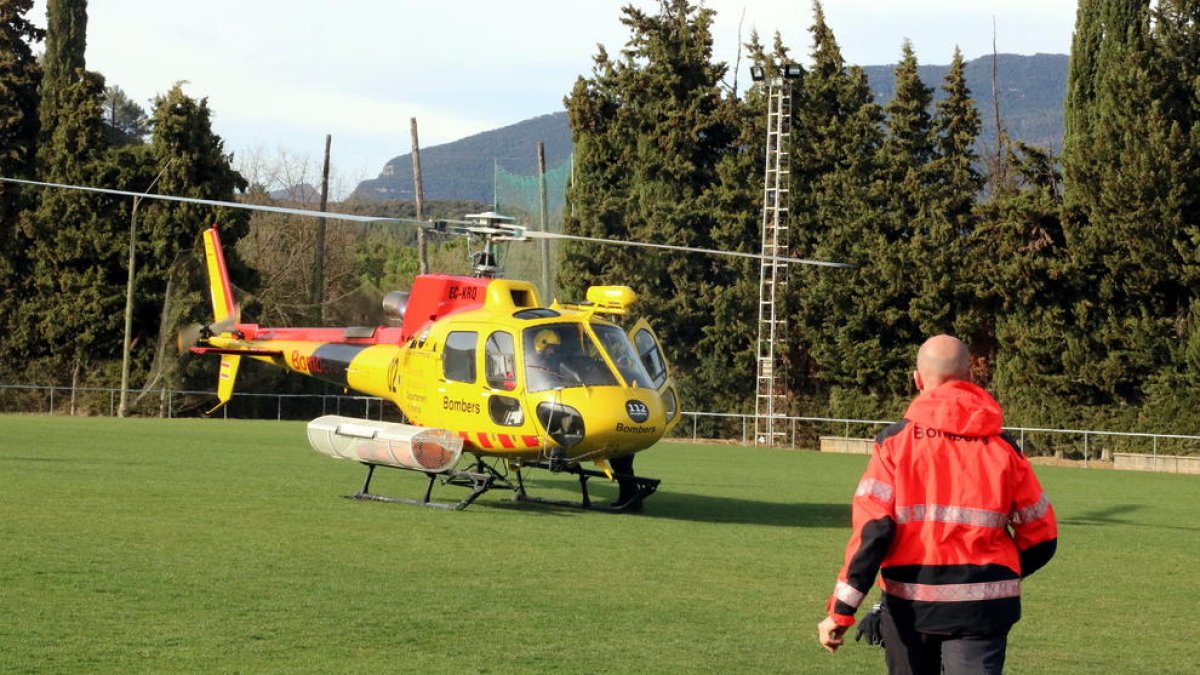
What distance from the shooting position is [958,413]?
5.22 metres

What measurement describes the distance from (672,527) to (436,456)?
103 inches

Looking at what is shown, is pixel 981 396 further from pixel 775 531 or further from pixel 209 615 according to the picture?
pixel 775 531

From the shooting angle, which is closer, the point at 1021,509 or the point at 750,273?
the point at 1021,509

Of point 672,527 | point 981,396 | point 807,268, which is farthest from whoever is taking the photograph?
point 807,268

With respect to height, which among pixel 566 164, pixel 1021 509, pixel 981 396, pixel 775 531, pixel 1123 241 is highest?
pixel 566 164

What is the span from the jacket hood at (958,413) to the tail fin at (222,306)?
1767cm

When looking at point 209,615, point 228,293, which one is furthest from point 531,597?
point 228,293

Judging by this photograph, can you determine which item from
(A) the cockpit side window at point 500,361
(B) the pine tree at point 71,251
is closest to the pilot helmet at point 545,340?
(A) the cockpit side window at point 500,361

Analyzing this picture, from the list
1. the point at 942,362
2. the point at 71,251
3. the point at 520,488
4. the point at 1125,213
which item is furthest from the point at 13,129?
the point at 942,362

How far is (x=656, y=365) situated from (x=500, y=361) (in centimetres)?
181

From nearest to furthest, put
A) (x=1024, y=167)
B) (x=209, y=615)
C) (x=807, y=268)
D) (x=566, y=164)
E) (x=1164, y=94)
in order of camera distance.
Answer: (x=209, y=615), (x=1164, y=94), (x=1024, y=167), (x=807, y=268), (x=566, y=164)

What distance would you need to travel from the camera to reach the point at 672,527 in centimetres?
1566

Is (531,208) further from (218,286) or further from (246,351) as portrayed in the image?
(246,351)

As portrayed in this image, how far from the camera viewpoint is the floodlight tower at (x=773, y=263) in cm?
3728
